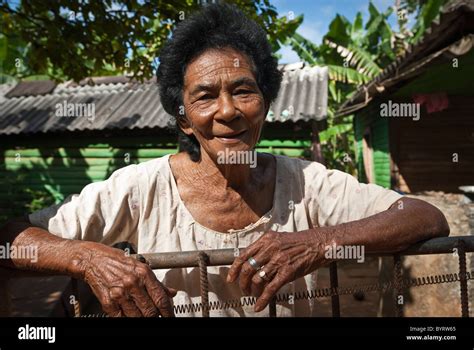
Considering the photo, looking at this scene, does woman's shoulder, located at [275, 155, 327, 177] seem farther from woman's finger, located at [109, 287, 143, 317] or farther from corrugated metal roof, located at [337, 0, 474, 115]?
corrugated metal roof, located at [337, 0, 474, 115]

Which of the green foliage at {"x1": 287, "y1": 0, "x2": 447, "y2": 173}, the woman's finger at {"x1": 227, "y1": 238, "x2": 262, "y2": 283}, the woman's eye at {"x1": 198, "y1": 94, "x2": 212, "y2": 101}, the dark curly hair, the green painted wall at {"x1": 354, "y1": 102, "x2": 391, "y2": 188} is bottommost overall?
the woman's finger at {"x1": 227, "y1": 238, "x2": 262, "y2": 283}

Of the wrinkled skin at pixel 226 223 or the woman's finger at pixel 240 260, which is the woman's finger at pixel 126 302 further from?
the woman's finger at pixel 240 260

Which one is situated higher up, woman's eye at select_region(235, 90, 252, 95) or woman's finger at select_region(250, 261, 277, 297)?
woman's eye at select_region(235, 90, 252, 95)

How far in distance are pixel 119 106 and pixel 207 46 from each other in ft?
25.0

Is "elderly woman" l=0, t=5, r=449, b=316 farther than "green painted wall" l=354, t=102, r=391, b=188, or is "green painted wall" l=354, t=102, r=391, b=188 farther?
"green painted wall" l=354, t=102, r=391, b=188

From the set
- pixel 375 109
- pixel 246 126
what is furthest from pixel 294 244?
pixel 375 109

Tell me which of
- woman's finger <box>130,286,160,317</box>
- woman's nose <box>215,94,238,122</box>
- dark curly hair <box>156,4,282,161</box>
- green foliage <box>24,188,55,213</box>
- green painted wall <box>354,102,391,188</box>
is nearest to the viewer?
woman's finger <box>130,286,160,317</box>

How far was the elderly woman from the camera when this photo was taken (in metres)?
1.39

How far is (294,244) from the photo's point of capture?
1275mm

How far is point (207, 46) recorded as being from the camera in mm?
1659

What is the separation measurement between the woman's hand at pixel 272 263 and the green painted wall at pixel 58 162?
22.8 ft

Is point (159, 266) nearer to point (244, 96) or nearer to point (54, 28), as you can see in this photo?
point (244, 96)

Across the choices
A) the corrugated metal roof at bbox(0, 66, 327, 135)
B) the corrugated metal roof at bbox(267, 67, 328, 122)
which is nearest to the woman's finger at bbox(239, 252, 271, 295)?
the corrugated metal roof at bbox(267, 67, 328, 122)

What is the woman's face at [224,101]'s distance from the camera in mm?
1570
